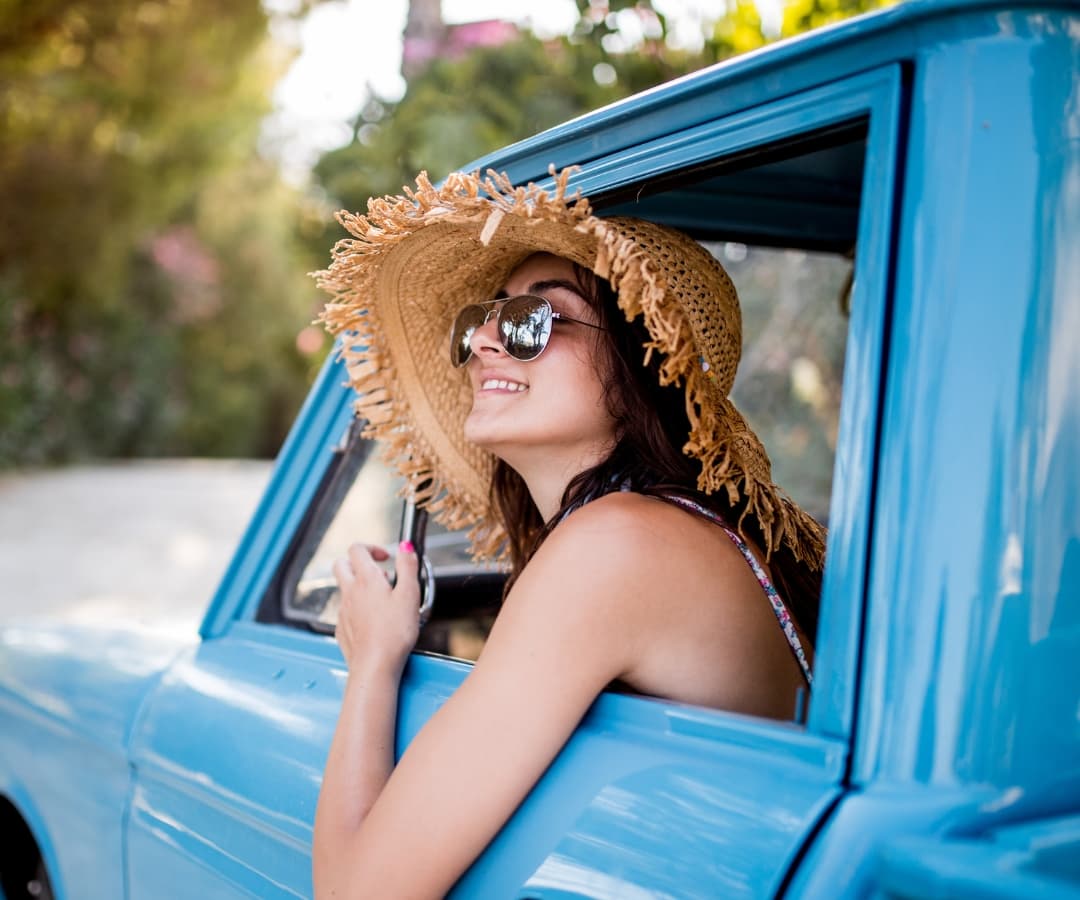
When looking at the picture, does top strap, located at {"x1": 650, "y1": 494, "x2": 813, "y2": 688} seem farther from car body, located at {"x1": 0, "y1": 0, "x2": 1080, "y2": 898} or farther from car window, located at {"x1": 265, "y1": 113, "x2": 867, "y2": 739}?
car window, located at {"x1": 265, "y1": 113, "x2": 867, "y2": 739}

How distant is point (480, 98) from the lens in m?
4.37

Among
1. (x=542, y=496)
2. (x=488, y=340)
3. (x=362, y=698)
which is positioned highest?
(x=488, y=340)

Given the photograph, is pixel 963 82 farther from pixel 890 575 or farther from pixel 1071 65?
pixel 890 575

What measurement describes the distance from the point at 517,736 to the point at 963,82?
2.64 feet

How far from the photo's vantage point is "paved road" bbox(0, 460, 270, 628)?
8.69 meters

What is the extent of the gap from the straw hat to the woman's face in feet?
0.29

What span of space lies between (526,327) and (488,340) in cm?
11

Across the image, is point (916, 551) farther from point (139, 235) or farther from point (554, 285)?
point (139, 235)

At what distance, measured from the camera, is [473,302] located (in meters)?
1.99

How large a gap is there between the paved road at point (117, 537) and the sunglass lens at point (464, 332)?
15.8 feet

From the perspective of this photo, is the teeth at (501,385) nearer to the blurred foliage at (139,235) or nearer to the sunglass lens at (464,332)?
the sunglass lens at (464,332)

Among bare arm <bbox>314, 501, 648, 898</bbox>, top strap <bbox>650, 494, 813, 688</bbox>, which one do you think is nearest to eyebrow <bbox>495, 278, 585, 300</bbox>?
top strap <bbox>650, 494, 813, 688</bbox>

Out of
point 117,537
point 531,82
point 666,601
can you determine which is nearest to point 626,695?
point 666,601

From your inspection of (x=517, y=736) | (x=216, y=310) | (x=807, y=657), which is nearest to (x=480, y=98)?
(x=807, y=657)
